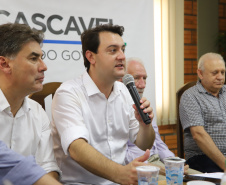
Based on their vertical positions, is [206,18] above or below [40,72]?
above

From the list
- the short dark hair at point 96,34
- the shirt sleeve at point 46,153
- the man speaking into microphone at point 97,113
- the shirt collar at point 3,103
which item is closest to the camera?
the shirt collar at point 3,103

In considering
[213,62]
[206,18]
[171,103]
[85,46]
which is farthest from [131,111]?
[206,18]

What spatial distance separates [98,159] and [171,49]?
2343 millimetres

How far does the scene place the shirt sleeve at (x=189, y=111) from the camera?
2475mm

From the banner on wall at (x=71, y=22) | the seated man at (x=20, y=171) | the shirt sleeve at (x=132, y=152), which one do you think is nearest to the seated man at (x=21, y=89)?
the seated man at (x=20, y=171)

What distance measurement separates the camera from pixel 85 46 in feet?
6.30

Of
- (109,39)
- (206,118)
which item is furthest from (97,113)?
(206,118)

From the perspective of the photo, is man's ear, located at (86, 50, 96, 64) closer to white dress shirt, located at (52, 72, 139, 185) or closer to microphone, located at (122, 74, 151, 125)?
white dress shirt, located at (52, 72, 139, 185)

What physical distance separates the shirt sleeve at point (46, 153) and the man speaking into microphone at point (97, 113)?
0.21 feet

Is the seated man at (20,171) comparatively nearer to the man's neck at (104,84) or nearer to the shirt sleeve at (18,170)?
the shirt sleeve at (18,170)

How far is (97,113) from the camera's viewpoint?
175 centimetres

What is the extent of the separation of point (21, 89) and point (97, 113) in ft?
1.56

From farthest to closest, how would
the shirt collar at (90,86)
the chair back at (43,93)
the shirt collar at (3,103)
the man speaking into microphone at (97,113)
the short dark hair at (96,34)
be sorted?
the chair back at (43,93) < the short dark hair at (96,34) < the shirt collar at (90,86) < the man speaking into microphone at (97,113) < the shirt collar at (3,103)

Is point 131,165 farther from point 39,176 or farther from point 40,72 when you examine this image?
point 40,72
